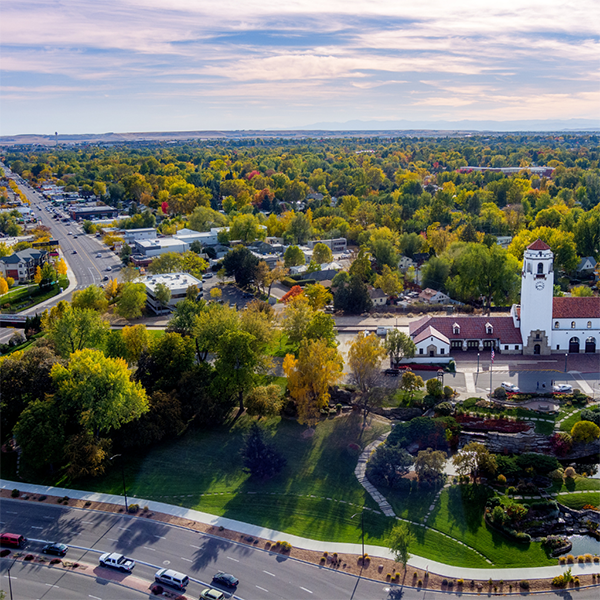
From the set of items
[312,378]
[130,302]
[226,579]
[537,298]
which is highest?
[537,298]

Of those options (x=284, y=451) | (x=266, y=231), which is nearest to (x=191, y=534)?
(x=284, y=451)

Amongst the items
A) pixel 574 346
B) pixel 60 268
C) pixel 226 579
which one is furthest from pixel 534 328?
pixel 60 268

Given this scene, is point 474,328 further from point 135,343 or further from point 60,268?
point 60,268

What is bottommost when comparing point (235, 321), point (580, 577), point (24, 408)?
point (580, 577)

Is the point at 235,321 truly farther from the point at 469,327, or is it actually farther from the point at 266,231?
the point at 266,231

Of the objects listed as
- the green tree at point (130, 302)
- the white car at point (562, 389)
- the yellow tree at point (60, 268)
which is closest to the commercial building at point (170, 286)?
the green tree at point (130, 302)
